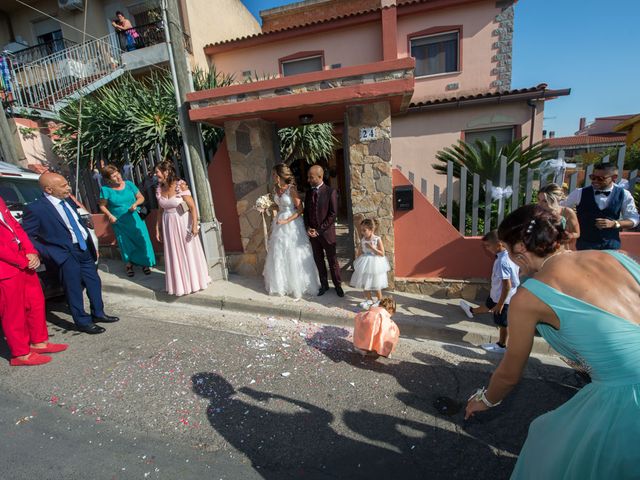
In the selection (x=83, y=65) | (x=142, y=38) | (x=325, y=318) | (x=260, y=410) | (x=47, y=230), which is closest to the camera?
(x=260, y=410)

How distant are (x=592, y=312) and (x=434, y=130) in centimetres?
978

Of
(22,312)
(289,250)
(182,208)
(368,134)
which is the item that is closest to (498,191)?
(368,134)

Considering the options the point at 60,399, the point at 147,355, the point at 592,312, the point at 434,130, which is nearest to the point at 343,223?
the point at 434,130

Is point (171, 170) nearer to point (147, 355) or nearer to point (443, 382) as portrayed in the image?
point (147, 355)

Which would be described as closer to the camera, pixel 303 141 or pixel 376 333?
pixel 376 333

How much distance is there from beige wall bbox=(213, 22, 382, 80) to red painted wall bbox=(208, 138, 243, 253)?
25.4 feet

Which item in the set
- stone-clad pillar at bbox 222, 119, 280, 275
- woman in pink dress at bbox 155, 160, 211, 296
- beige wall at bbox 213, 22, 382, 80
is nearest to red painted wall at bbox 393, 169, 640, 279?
stone-clad pillar at bbox 222, 119, 280, 275

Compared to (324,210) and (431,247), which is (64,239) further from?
(431,247)

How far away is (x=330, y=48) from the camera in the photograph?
11.1m

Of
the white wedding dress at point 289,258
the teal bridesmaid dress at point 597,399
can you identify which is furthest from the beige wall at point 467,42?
the teal bridesmaid dress at point 597,399

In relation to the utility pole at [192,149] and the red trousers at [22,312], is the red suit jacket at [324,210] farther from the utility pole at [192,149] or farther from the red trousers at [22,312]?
the red trousers at [22,312]

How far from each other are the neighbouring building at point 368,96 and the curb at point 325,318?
1.02 m

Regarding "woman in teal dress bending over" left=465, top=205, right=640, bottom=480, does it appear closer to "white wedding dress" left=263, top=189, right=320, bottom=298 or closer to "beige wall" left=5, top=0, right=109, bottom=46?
"white wedding dress" left=263, top=189, right=320, bottom=298

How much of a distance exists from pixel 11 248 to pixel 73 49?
1217 centimetres
